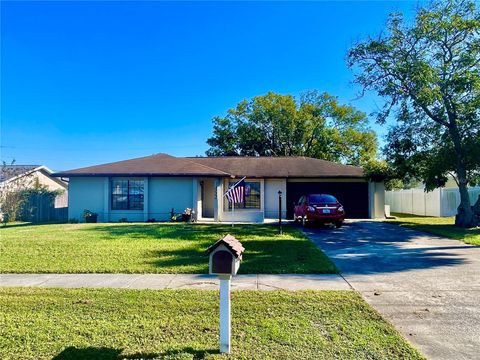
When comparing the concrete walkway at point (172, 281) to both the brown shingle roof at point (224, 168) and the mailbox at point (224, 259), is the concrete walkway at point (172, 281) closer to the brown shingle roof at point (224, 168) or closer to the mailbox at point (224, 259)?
the mailbox at point (224, 259)

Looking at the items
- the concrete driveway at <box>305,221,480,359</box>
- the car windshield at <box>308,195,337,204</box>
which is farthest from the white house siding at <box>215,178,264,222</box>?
the concrete driveway at <box>305,221,480,359</box>

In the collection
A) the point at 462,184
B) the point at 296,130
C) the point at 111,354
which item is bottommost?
the point at 111,354

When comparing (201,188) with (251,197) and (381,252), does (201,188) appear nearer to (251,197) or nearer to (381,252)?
(251,197)

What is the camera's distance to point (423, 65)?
1462 centimetres

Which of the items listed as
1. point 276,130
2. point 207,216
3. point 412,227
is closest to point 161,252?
point 412,227

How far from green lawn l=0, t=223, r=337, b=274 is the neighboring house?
22.7 feet

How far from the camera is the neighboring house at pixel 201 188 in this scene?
2038 centimetres

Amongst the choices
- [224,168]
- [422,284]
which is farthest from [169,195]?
[422,284]

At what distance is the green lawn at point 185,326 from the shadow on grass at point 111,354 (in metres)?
0.01

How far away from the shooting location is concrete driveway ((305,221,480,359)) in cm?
423

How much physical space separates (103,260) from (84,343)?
4854mm

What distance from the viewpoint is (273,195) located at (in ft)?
74.9

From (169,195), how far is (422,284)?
15756 millimetres

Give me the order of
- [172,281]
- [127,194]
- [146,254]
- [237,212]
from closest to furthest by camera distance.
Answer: [172,281]
[146,254]
[127,194]
[237,212]
